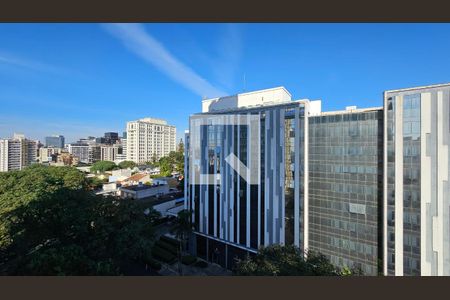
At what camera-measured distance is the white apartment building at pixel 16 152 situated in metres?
67.8

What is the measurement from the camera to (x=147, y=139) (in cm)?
6900

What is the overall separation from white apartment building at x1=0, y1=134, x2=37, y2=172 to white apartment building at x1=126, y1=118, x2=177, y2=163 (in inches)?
1340

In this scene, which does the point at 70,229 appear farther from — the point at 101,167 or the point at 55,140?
the point at 55,140

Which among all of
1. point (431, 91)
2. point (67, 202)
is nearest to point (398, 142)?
point (431, 91)

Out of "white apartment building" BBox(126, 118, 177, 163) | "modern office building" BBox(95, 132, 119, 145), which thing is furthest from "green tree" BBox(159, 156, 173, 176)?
"modern office building" BBox(95, 132, 119, 145)

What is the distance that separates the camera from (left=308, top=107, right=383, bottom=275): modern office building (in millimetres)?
11344

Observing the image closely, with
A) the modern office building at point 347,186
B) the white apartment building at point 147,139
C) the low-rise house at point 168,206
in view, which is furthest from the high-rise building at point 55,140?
the modern office building at point 347,186

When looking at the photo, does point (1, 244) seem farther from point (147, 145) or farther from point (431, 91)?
point (147, 145)

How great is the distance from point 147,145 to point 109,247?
63.4 metres

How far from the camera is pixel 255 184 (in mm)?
14516

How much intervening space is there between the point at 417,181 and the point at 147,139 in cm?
6674

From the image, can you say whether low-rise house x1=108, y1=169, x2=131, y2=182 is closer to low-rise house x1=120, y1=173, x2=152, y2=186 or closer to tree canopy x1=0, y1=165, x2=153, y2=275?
low-rise house x1=120, y1=173, x2=152, y2=186

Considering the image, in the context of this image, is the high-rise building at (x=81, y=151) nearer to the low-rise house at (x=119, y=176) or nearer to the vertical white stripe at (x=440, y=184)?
the low-rise house at (x=119, y=176)

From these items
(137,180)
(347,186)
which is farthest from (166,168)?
(347,186)
